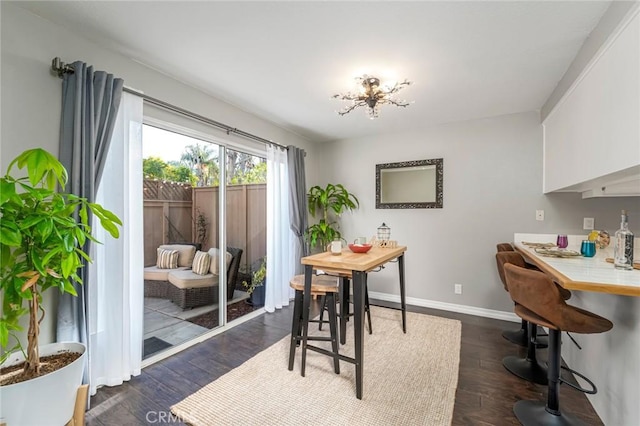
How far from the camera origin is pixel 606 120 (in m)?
1.57

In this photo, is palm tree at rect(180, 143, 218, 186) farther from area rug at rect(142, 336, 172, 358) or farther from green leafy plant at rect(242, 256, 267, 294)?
area rug at rect(142, 336, 172, 358)

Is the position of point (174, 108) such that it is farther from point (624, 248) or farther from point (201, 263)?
point (624, 248)

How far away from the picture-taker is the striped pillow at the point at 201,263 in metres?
2.79

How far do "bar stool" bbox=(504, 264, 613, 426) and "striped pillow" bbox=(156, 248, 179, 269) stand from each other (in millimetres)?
2797

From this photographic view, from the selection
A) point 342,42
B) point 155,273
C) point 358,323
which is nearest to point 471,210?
point 358,323

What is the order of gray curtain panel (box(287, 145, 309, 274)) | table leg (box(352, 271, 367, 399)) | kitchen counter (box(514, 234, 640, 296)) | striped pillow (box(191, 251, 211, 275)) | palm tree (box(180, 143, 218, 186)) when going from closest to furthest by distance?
1. kitchen counter (box(514, 234, 640, 296))
2. table leg (box(352, 271, 367, 399))
3. palm tree (box(180, 143, 218, 186))
4. striped pillow (box(191, 251, 211, 275))
5. gray curtain panel (box(287, 145, 309, 274))

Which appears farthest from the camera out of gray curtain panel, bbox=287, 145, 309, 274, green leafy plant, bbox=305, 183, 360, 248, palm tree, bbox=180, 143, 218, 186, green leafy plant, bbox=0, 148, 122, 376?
green leafy plant, bbox=305, 183, 360, 248

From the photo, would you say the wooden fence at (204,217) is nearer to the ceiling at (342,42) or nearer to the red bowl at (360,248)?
the ceiling at (342,42)

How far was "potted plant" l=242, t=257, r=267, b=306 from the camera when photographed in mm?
3486

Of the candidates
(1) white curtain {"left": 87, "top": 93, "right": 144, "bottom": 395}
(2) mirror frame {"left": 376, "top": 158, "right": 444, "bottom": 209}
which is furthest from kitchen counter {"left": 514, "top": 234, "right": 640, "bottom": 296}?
(1) white curtain {"left": 87, "top": 93, "right": 144, "bottom": 395}

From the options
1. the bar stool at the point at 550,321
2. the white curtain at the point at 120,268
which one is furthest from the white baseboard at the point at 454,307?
the white curtain at the point at 120,268

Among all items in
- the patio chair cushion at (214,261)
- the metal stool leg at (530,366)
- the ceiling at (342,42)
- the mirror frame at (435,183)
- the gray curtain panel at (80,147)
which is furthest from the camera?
the mirror frame at (435,183)

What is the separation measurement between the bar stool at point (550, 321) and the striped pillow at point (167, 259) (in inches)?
110

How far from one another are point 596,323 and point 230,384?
7.64ft
